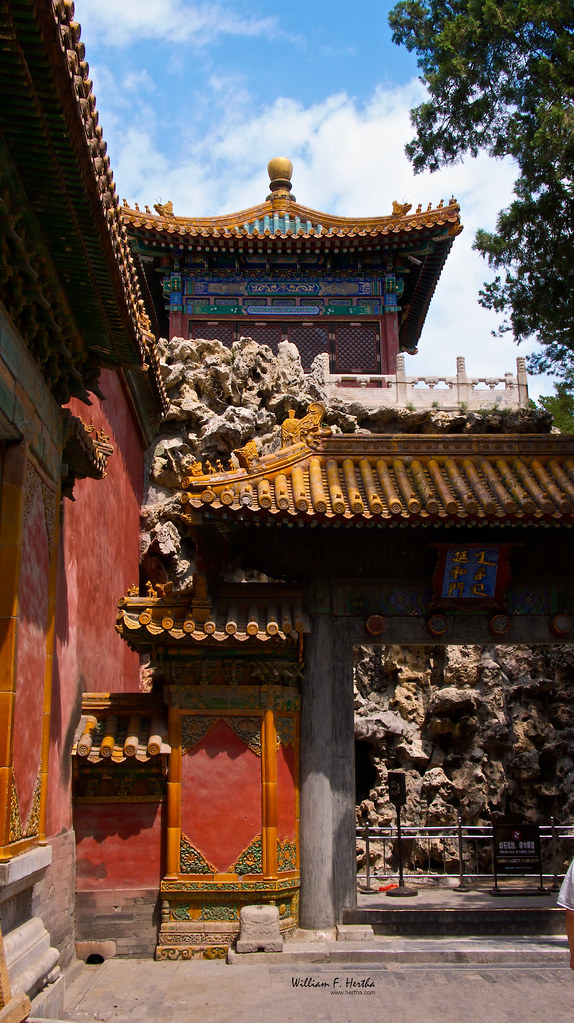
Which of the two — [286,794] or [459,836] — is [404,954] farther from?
[459,836]

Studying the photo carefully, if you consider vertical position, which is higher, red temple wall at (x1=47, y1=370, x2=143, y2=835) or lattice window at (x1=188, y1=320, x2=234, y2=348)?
lattice window at (x1=188, y1=320, x2=234, y2=348)

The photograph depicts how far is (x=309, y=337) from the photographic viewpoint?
20969 millimetres

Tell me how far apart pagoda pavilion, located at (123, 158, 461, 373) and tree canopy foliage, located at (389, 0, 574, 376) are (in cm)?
981

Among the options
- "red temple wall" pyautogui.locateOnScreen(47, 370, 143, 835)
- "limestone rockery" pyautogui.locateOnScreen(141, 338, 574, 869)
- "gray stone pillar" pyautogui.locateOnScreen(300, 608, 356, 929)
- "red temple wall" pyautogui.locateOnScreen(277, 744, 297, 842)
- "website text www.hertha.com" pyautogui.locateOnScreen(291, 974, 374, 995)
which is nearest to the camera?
"website text www.hertha.com" pyautogui.locateOnScreen(291, 974, 374, 995)

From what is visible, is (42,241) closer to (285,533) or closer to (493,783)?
(285,533)

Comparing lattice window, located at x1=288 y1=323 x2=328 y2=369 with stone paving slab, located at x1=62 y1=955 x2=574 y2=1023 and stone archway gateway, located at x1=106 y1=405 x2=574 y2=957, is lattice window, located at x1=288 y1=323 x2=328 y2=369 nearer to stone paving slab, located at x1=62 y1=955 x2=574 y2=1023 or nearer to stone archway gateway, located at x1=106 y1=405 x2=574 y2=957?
stone archway gateway, located at x1=106 y1=405 x2=574 y2=957

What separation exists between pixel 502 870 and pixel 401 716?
22.2 feet

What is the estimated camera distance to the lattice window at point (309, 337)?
2086 cm

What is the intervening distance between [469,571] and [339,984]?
4248 mm

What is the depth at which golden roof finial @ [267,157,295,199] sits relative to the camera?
2450 centimetres

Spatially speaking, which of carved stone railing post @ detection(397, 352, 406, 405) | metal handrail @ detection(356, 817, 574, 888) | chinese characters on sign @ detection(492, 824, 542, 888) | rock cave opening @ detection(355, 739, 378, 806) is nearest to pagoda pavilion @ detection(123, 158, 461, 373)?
carved stone railing post @ detection(397, 352, 406, 405)

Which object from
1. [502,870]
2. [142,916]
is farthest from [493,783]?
[142,916]

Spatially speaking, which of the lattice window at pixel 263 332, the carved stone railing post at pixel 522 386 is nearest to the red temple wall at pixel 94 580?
the lattice window at pixel 263 332

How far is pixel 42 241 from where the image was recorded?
19.1 ft
